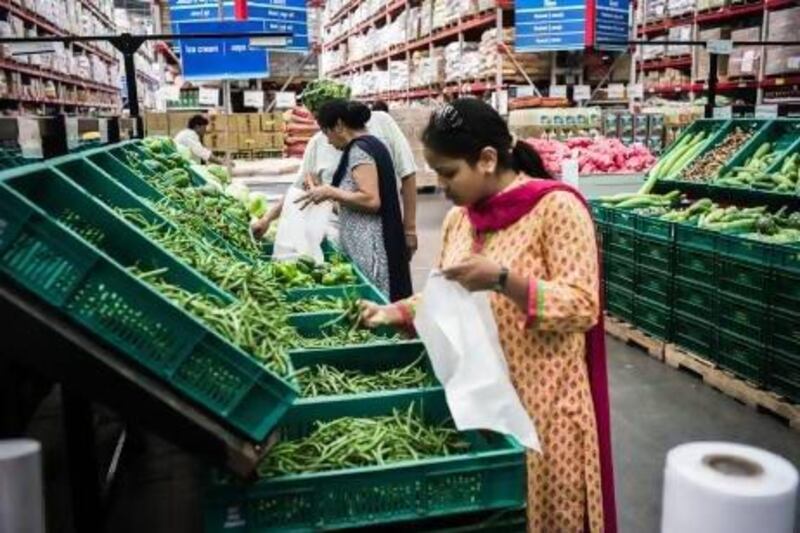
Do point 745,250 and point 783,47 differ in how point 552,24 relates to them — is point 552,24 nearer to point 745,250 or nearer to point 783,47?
point 783,47

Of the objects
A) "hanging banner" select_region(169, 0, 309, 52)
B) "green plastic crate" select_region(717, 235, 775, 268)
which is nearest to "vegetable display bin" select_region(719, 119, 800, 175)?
"green plastic crate" select_region(717, 235, 775, 268)

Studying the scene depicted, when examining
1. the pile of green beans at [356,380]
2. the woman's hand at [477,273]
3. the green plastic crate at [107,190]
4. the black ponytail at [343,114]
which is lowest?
the pile of green beans at [356,380]

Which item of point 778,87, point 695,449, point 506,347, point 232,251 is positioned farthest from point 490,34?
point 695,449

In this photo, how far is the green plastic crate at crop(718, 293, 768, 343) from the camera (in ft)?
14.0

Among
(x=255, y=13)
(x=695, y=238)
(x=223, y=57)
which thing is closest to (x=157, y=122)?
(x=255, y=13)

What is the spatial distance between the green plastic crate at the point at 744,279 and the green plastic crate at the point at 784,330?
12 centimetres

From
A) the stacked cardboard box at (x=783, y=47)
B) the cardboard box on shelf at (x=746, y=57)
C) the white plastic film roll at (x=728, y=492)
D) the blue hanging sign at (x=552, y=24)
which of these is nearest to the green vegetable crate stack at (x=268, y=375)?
the white plastic film roll at (x=728, y=492)

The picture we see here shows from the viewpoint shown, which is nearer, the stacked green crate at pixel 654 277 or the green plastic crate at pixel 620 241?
the stacked green crate at pixel 654 277

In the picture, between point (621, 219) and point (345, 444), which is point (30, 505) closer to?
point (345, 444)

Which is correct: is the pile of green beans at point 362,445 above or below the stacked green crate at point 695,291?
above

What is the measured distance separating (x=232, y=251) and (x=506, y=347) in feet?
6.41

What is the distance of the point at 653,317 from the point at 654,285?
24 cm

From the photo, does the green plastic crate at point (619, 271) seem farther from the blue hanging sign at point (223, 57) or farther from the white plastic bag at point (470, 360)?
the blue hanging sign at point (223, 57)

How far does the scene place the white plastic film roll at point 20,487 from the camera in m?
0.86
